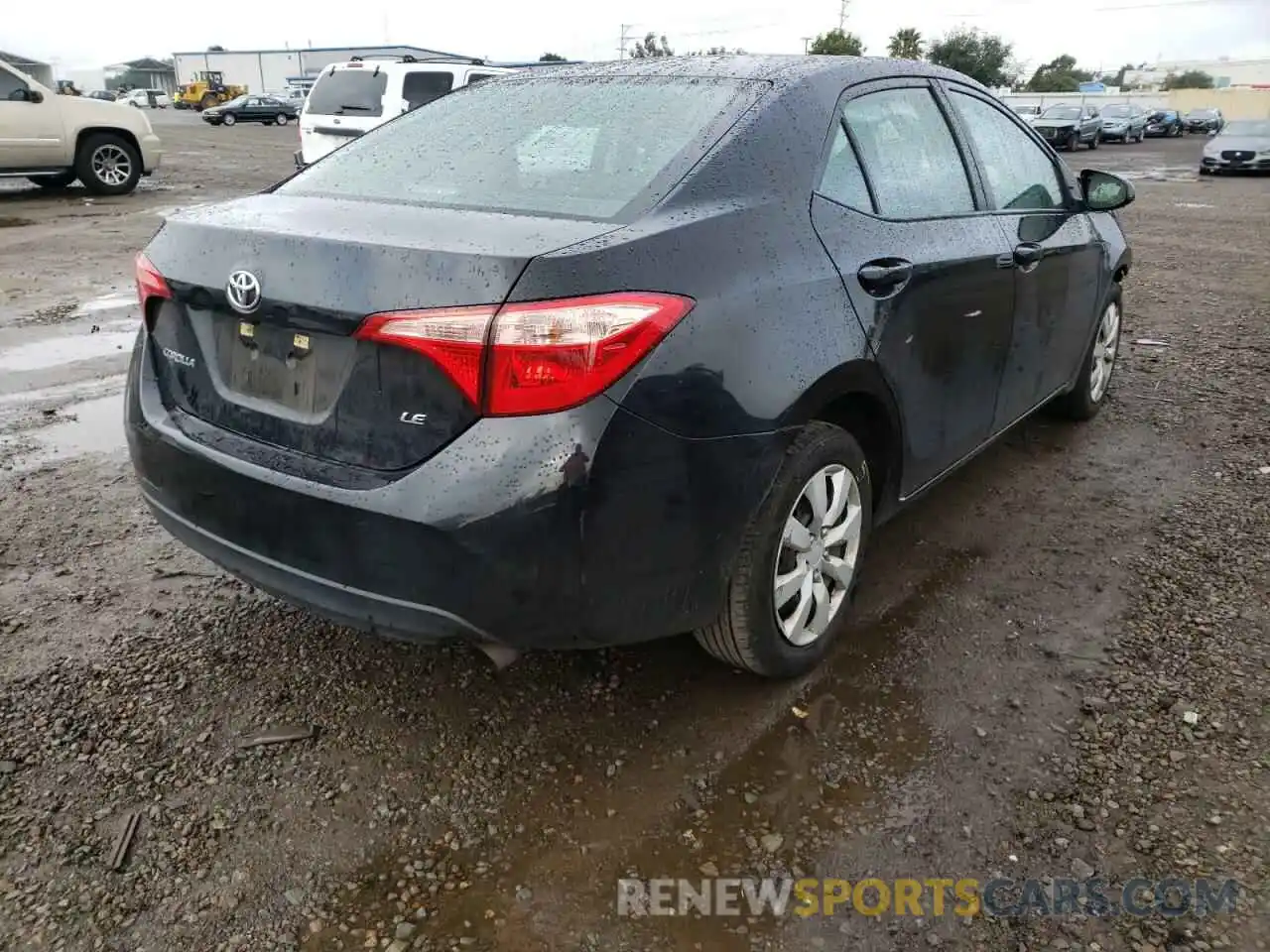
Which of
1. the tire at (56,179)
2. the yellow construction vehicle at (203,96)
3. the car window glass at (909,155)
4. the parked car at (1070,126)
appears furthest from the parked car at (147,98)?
the car window glass at (909,155)

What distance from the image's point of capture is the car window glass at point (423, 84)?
1262 cm

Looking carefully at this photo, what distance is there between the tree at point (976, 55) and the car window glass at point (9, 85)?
230ft

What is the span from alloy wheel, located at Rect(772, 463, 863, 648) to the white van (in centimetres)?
1112

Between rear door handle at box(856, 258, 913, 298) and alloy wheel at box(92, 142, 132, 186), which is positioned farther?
alloy wheel at box(92, 142, 132, 186)

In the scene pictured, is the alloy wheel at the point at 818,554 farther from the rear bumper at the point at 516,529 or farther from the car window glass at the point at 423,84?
the car window glass at the point at 423,84

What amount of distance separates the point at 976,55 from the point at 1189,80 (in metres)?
35.4

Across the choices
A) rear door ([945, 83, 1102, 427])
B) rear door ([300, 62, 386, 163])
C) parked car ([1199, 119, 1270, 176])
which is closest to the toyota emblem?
rear door ([945, 83, 1102, 427])

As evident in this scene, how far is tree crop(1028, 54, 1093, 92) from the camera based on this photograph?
83.4 m

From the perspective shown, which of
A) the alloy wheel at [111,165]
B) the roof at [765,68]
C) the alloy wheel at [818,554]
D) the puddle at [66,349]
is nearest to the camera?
the alloy wheel at [818,554]

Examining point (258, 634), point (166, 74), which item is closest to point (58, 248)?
point (258, 634)

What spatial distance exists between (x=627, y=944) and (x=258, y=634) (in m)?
1.61

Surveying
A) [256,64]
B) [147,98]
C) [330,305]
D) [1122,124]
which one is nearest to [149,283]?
[330,305]

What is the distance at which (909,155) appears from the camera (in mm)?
3131

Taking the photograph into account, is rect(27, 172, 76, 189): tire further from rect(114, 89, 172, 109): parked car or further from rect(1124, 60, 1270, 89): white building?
rect(1124, 60, 1270, 89): white building
